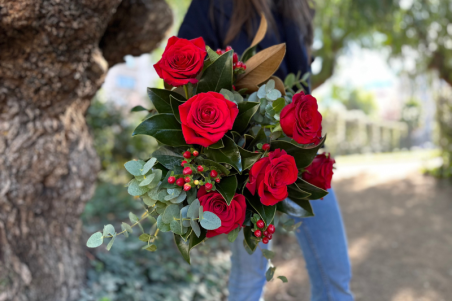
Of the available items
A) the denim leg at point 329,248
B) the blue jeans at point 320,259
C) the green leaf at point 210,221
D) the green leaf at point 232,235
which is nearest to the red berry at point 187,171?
the green leaf at point 210,221

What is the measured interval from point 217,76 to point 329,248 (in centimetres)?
93

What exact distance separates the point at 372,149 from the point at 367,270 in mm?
14511

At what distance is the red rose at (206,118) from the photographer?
0.79 metres

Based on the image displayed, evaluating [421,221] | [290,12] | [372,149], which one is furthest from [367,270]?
[372,149]

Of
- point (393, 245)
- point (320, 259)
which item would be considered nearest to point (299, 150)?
point (320, 259)

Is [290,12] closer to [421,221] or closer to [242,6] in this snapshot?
[242,6]

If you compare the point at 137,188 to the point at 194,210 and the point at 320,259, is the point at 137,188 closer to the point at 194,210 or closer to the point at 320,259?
the point at 194,210

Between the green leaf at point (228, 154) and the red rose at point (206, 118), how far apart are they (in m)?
0.06

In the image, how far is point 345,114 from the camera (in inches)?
605

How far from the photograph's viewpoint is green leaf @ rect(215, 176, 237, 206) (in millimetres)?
838

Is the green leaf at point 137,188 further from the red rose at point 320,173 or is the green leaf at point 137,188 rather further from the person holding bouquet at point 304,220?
the person holding bouquet at point 304,220

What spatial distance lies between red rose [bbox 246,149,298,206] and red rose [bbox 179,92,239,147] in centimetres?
14

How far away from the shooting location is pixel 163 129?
35.5 inches

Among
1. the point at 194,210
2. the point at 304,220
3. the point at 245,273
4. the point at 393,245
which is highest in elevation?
the point at 194,210
